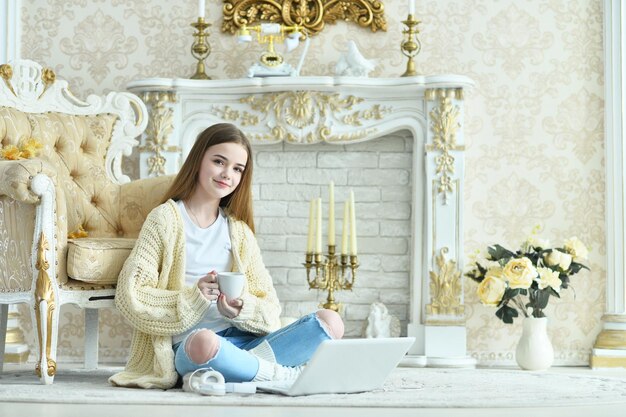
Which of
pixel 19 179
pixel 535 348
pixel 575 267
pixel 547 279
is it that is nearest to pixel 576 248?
pixel 575 267

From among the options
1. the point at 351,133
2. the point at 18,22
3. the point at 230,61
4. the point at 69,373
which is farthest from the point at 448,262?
the point at 18,22

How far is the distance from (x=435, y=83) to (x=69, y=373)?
1.88 meters

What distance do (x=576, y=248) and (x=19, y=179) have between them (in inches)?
91.2

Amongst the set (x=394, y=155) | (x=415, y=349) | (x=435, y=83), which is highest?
(x=435, y=83)

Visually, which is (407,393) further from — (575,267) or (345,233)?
(575,267)

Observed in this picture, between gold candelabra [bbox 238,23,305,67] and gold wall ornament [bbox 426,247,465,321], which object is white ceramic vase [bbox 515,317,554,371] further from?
gold candelabra [bbox 238,23,305,67]

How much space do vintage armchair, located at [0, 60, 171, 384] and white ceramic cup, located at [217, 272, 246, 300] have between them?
617mm

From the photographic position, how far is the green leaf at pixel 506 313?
4.26 m

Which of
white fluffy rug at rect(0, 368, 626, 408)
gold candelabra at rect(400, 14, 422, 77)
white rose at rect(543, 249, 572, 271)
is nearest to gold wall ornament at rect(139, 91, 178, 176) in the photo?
gold candelabra at rect(400, 14, 422, 77)

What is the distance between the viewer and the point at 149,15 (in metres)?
4.64

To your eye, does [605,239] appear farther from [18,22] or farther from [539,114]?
[18,22]

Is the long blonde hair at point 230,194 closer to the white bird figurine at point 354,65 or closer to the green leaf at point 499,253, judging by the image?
the white bird figurine at point 354,65

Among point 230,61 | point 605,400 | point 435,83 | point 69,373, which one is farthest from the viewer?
point 230,61

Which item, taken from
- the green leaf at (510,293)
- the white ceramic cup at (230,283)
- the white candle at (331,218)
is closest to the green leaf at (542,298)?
the green leaf at (510,293)
